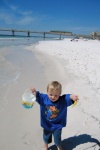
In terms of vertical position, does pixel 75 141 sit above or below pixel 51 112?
below

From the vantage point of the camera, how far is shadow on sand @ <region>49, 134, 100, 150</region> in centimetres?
300

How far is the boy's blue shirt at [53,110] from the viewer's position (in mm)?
2609

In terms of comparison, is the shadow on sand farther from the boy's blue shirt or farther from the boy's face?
the boy's face

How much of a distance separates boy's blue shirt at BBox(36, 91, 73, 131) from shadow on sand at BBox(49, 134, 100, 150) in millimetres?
478

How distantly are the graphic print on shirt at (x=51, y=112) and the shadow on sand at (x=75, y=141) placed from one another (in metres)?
0.61

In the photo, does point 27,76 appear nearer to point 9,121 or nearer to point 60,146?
point 9,121

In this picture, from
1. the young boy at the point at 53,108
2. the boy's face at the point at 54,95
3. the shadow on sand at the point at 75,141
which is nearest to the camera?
the boy's face at the point at 54,95

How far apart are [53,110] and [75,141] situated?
2.50 feet

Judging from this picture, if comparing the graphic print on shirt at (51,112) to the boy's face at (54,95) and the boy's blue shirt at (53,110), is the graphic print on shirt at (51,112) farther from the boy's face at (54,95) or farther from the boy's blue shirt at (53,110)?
the boy's face at (54,95)

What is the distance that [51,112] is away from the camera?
262 cm

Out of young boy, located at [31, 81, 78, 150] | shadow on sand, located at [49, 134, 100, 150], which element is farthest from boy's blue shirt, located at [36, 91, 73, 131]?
shadow on sand, located at [49, 134, 100, 150]

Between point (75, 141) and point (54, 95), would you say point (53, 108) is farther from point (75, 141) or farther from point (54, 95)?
point (75, 141)

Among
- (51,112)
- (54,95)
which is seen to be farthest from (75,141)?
(54,95)

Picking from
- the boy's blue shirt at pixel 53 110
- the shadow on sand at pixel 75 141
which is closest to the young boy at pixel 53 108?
the boy's blue shirt at pixel 53 110
